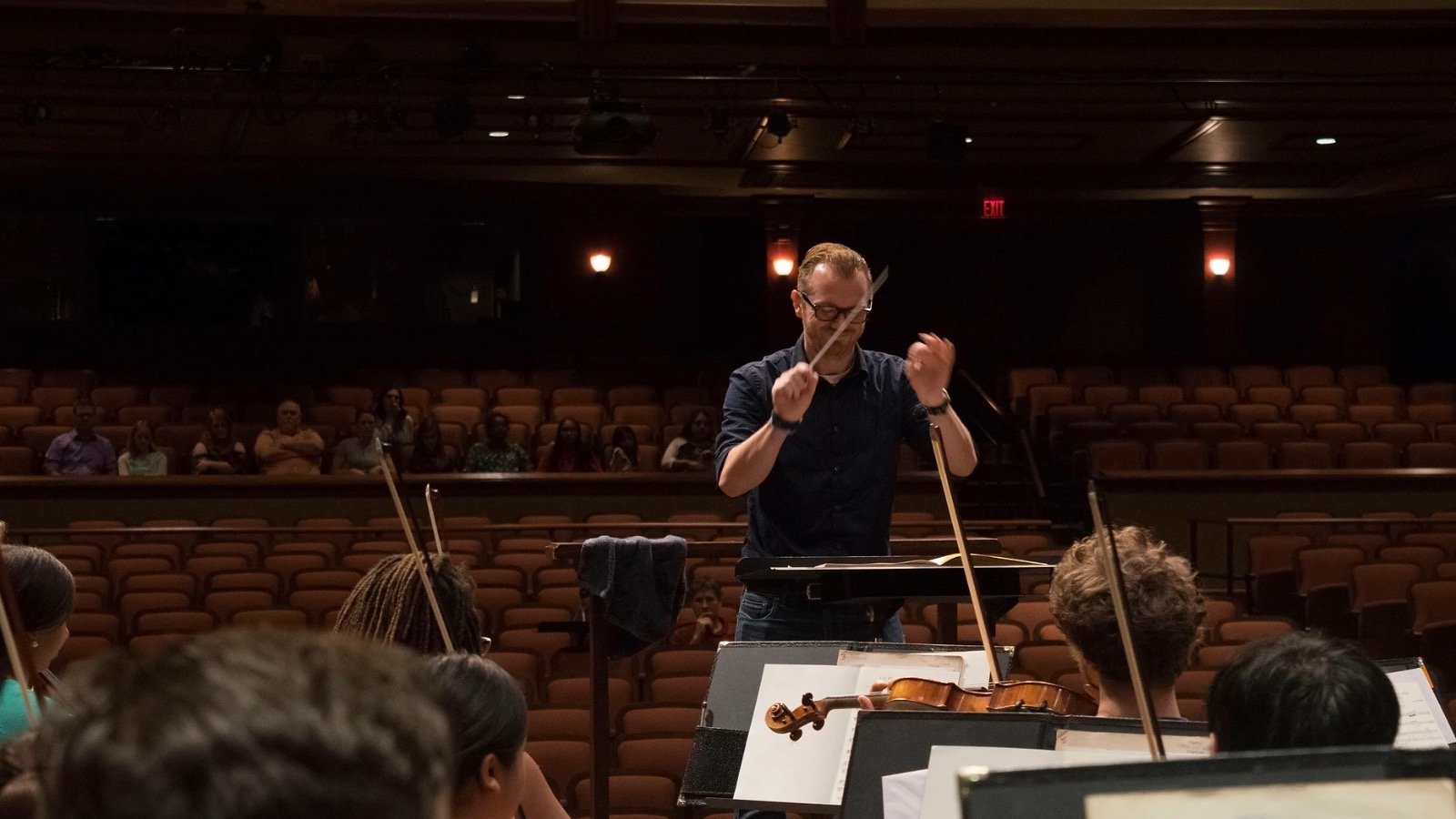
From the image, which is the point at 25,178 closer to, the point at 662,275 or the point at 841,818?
the point at 662,275

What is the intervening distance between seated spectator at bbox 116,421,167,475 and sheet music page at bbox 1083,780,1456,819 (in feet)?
29.1

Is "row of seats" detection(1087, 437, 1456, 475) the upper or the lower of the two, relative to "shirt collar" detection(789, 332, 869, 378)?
lower

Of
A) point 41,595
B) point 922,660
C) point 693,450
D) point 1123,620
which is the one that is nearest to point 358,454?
point 693,450

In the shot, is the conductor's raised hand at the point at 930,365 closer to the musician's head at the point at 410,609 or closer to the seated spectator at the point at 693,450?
the musician's head at the point at 410,609

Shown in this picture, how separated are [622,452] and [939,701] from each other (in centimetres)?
734

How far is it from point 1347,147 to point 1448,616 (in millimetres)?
6061

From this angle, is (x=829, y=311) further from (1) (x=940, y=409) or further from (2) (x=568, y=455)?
(2) (x=568, y=455)

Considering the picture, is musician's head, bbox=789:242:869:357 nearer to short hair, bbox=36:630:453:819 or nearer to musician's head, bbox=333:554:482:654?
musician's head, bbox=333:554:482:654

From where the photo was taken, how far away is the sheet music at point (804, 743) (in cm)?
225

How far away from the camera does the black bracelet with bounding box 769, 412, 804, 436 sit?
266 cm

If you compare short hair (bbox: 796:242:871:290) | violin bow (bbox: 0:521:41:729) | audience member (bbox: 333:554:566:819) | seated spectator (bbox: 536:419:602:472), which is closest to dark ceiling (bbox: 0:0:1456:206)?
seated spectator (bbox: 536:419:602:472)

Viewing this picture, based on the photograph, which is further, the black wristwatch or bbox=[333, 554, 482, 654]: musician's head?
the black wristwatch

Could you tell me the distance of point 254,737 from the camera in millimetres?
551

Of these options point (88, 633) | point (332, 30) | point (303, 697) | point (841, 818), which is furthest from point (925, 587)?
point (332, 30)
